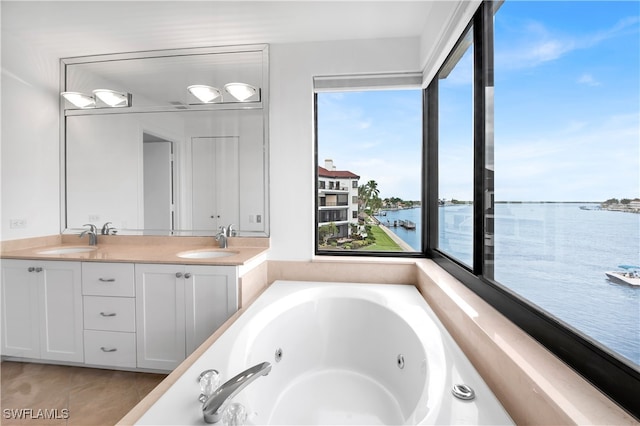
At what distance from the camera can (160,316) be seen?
1837 mm

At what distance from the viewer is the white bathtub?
2.77 ft

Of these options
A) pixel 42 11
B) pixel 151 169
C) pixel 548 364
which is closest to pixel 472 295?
pixel 548 364

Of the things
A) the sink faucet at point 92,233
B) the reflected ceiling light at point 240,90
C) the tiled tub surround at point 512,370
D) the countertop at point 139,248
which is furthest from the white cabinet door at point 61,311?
the reflected ceiling light at point 240,90

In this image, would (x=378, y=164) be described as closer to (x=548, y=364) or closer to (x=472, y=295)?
(x=472, y=295)

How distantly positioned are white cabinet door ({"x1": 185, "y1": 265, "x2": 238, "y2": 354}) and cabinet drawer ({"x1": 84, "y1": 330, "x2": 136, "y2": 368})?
430 mm

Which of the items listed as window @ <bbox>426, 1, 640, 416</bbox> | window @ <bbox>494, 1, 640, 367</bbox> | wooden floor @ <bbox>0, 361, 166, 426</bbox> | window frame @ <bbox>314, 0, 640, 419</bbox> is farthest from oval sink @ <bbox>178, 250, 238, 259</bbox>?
window @ <bbox>494, 1, 640, 367</bbox>

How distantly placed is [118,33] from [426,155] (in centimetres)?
260

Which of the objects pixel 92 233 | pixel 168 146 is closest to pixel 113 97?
pixel 168 146

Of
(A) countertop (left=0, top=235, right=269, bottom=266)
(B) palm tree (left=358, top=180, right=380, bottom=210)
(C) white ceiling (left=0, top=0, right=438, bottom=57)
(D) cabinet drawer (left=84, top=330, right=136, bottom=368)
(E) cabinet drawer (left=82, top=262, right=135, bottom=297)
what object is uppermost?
(C) white ceiling (left=0, top=0, right=438, bottom=57)

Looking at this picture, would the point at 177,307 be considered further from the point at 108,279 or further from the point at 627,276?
the point at 627,276

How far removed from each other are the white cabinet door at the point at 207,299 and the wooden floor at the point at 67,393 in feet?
1.40

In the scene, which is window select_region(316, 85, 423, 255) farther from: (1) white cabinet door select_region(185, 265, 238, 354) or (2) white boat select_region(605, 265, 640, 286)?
(2) white boat select_region(605, 265, 640, 286)

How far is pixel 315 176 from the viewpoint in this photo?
2.29 metres

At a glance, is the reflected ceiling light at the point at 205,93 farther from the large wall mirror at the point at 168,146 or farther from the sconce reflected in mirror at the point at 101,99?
the sconce reflected in mirror at the point at 101,99
